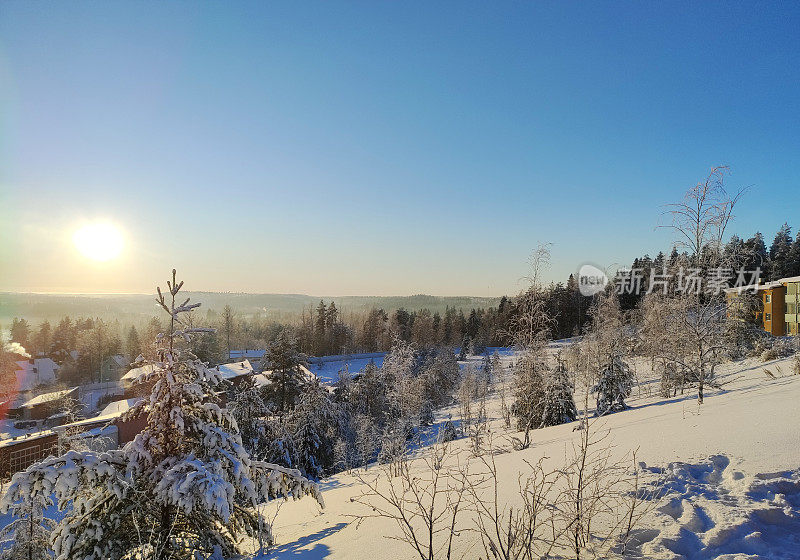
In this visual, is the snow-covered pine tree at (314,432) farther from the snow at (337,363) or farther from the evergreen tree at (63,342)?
the evergreen tree at (63,342)

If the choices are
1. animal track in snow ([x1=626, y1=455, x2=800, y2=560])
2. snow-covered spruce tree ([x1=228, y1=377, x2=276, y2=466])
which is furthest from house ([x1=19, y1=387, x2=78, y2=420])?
animal track in snow ([x1=626, y1=455, x2=800, y2=560])

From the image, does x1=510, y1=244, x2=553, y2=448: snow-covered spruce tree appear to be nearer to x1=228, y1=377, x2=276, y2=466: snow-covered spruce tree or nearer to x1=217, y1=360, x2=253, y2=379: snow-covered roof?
x1=228, y1=377, x2=276, y2=466: snow-covered spruce tree

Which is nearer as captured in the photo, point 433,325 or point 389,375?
point 389,375

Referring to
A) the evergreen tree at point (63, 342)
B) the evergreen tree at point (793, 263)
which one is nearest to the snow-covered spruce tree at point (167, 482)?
the evergreen tree at point (793, 263)

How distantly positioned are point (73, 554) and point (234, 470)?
1.68 meters

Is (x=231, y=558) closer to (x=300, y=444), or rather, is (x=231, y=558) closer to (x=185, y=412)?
(x=185, y=412)

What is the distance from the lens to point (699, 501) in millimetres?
3623

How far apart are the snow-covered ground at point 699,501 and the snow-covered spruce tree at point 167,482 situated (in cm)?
80

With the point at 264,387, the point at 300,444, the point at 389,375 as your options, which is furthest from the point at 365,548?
the point at 389,375

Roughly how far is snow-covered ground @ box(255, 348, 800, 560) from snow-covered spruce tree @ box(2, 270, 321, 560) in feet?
2.61

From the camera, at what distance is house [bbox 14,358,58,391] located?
42.7m

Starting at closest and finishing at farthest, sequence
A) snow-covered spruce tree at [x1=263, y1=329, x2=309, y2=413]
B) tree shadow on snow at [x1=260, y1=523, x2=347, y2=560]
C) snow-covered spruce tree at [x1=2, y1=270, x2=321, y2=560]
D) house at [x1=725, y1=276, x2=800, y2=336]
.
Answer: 1. snow-covered spruce tree at [x1=2, y1=270, x2=321, y2=560]
2. tree shadow on snow at [x1=260, y1=523, x2=347, y2=560]
3. snow-covered spruce tree at [x1=263, y1=329, x2=309, y2=413]
4. house at [x1=725, y1=276, x2=800, y2=336]

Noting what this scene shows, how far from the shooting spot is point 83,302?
12794 centimetres

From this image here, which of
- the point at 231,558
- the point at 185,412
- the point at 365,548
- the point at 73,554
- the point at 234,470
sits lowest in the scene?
the point at 231,558
